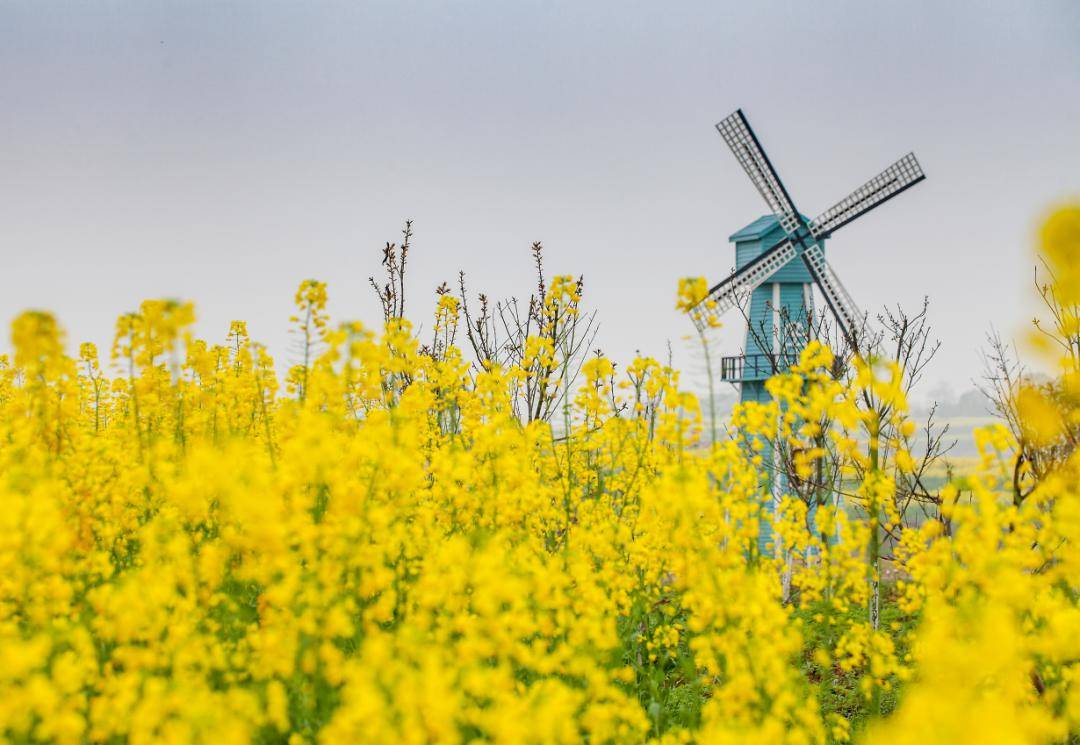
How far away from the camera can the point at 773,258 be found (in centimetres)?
2191

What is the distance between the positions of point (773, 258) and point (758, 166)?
131 inches

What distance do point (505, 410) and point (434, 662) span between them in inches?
190

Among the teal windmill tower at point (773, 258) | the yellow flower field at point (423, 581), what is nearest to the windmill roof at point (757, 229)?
the teal windmill tower at point (773, 258)

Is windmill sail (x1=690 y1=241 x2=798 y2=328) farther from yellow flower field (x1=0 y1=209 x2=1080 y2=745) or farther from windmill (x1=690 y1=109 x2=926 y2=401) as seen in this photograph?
yellow flower field (x1=0 y1=209 x2=1080 y2=745)

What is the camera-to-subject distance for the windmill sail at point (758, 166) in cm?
2272

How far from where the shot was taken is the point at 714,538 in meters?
6.30

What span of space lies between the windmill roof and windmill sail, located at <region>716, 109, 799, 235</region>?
0.44 meters

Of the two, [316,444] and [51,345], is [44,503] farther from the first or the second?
[51,345]

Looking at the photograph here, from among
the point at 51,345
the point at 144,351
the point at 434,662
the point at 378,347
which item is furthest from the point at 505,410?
the point at 434,662

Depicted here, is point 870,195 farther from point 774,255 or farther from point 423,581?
point 423,581

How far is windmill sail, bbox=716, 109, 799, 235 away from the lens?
2272 centimetres

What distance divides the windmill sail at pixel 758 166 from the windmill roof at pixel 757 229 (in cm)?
44

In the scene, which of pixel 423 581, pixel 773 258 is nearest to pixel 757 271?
pixel 773 258

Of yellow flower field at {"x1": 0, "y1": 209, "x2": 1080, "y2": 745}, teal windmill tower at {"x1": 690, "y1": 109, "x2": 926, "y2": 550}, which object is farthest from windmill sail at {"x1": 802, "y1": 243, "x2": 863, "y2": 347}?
yellow flower field at {"x1": 0, "y1": 209, "x2": 1080, "y2": 745}
